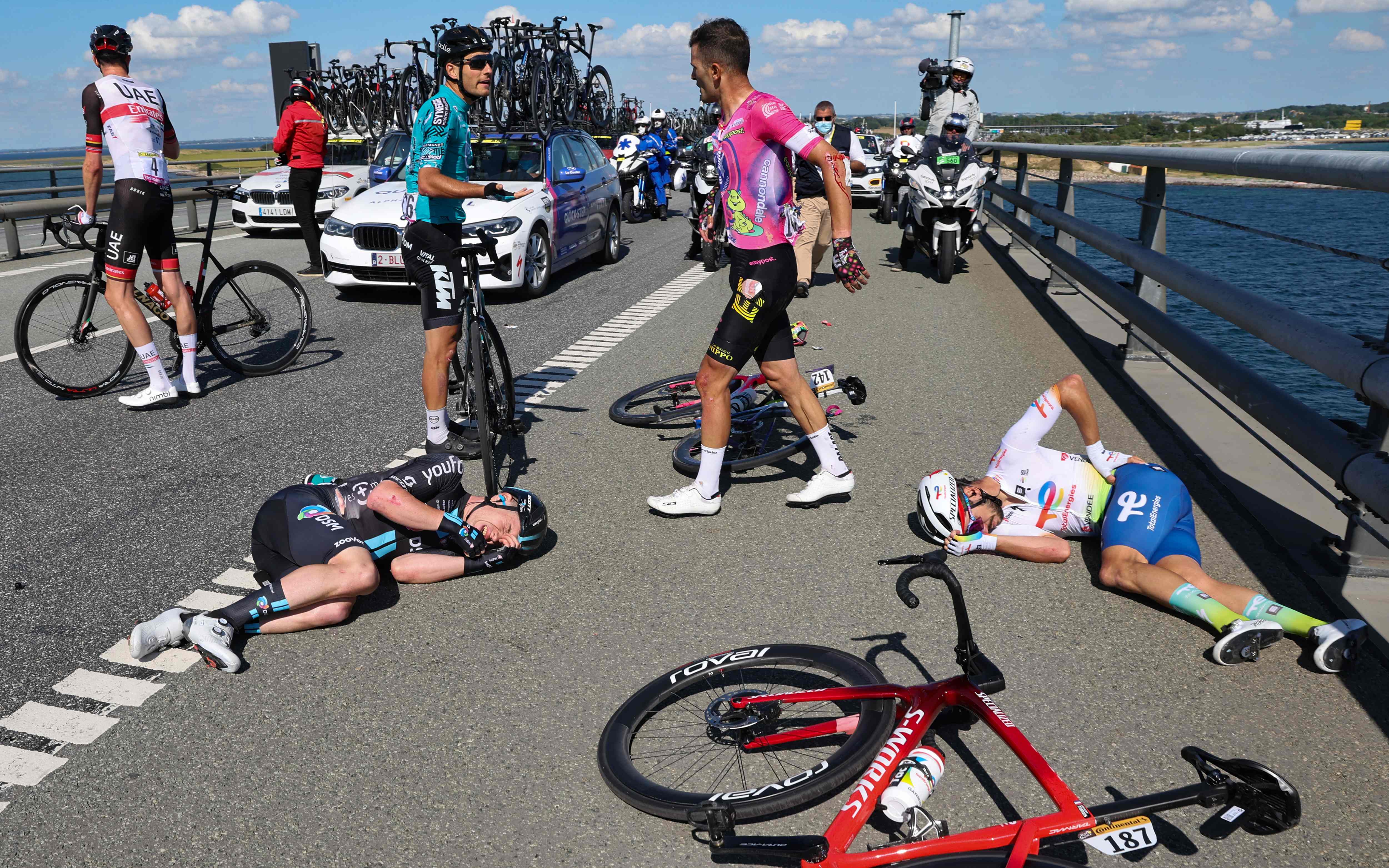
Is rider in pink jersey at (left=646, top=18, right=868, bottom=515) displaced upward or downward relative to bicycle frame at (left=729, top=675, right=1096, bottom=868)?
upward

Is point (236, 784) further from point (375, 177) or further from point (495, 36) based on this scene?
point (495, 36)

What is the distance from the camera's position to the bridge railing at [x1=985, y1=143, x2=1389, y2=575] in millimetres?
3730

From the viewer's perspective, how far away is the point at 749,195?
187 inches

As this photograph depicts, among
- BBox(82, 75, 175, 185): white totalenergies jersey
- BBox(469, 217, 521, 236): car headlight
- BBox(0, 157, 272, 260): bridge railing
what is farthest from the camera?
BBox(0, 157, 272, 260): bridge railing

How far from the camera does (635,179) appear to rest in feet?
70.5

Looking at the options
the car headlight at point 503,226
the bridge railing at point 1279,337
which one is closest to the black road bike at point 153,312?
the car headlight at point 503,226

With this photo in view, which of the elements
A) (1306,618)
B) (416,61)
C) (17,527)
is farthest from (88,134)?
(416,61)

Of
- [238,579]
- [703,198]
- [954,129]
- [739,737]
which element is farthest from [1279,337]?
[703,198]

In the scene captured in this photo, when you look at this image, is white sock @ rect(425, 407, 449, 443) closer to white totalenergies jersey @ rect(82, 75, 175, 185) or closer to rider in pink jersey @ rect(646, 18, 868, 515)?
rider in pink jersey @ rect(646, 18, 868, 515)

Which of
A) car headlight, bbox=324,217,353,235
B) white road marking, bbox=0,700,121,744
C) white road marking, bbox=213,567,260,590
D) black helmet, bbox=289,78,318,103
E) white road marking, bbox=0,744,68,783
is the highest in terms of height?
black helmet, bbox=289,78,318,103

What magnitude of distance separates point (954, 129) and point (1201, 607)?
10413 millimetres

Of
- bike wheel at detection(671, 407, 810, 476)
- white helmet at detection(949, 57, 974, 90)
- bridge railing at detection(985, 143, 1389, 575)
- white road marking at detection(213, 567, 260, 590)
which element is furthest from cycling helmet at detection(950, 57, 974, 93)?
white road marking at detection(213, 567, 260, 590)

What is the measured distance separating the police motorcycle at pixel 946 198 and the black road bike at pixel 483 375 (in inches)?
308

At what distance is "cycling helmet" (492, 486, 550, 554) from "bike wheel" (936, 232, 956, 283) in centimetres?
947
